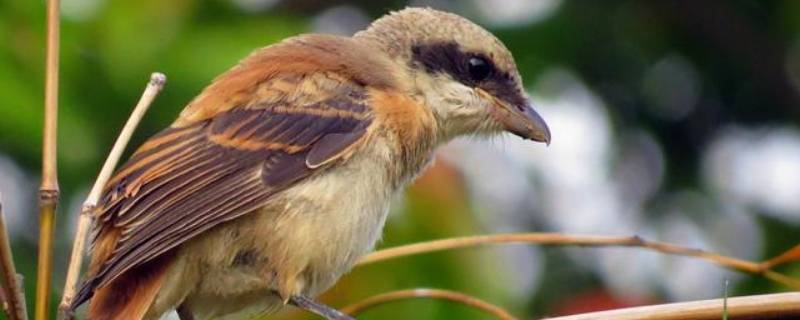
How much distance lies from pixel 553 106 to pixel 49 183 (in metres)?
3.83

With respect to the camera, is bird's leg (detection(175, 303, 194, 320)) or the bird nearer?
the bird

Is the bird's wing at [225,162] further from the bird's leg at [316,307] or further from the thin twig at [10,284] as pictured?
the thin twig at [10,284]

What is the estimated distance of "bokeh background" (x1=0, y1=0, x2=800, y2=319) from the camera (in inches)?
197

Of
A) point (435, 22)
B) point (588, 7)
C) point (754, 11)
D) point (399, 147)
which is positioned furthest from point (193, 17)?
point (754, 11)

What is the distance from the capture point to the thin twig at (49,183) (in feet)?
9.27

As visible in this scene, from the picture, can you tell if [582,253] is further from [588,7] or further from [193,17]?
[193,17]

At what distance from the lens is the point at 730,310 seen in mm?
2760

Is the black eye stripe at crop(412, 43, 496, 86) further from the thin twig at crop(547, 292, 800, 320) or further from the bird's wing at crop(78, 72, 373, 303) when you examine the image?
the thin twig at crop(547, 292, 800, 320)

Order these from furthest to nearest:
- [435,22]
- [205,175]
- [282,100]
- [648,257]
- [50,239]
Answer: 1. [648,257]
2. [435,22]
3. [282,100]
4. [205,175]
5. [50,239]

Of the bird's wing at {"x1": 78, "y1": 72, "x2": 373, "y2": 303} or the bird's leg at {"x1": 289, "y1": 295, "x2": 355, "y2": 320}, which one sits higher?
the bird's wing at {"x1": 78, "y1": 72, "x2": 373, "y2": 303}

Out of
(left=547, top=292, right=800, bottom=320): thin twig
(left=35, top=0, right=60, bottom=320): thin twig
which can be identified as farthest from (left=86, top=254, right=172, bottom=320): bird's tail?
(left=547, top=292, right=800, bottom=320): thin twig

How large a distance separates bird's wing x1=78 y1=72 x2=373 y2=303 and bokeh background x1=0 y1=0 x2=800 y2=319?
1.80ft

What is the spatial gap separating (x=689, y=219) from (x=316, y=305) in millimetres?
3588

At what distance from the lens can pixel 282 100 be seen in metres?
4.32
